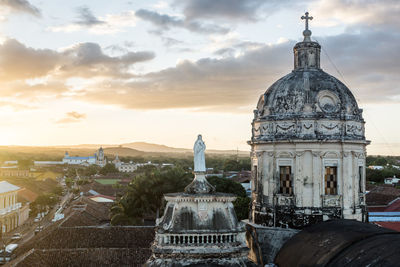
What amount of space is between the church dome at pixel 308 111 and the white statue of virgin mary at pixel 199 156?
14.1 feet

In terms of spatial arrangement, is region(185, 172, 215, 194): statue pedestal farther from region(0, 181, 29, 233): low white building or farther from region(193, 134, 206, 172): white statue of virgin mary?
region(0, 181, 29, 233): low white building

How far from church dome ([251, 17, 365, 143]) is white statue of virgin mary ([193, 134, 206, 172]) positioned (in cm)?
431

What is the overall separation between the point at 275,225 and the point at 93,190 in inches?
2602

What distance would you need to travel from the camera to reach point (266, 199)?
21531 mm

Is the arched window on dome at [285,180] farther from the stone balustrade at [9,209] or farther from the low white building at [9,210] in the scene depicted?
the stone balustrade at [9,209]

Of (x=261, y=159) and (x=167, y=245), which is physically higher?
(x=261, y=159)

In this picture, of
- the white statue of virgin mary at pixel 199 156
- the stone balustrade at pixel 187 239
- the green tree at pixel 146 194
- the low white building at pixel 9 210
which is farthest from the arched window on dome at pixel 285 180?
the low white building at pixel 9 210

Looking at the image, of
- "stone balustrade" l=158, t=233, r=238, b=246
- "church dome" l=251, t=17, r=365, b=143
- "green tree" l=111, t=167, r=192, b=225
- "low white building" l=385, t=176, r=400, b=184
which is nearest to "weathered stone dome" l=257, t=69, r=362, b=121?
"church dome" l=251, t=17, r=365, b=143

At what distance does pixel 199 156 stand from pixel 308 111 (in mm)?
6235

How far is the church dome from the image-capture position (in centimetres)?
2069

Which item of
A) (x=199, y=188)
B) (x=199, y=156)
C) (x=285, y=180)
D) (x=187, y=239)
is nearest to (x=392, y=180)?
(x=285, y=180)

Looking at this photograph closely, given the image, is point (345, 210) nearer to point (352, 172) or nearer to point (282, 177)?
point (352, 172)

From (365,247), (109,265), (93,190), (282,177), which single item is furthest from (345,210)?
(93,190)

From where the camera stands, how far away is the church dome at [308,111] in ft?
67.9
